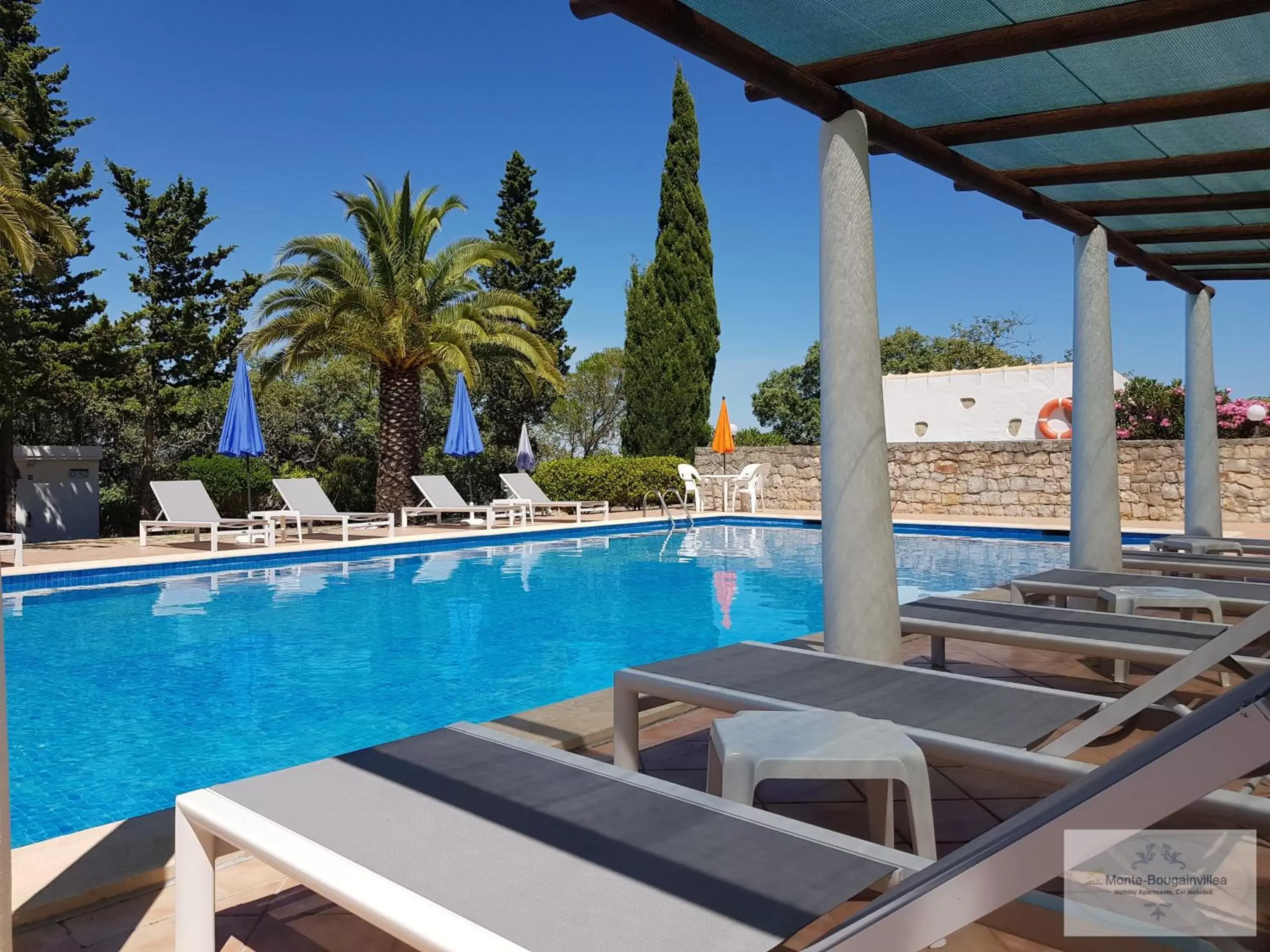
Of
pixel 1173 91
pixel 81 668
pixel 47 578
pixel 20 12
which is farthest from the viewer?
pixel 20 12

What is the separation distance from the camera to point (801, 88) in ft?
12.2

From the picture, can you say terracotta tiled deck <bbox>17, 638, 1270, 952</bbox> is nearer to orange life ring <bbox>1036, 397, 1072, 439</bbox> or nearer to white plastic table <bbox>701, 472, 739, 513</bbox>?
white plastic table <bbox>701, 472, 739, 513</bbox>

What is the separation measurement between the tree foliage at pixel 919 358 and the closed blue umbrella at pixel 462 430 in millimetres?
27228

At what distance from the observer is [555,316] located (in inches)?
1004

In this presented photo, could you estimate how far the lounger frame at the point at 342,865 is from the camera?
1.39 meters

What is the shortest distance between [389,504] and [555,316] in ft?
36.6

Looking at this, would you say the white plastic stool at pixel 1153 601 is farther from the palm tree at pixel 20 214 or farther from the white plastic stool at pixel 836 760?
the palm tree at pixel 20 214

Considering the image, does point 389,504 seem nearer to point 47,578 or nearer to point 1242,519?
point 47,578

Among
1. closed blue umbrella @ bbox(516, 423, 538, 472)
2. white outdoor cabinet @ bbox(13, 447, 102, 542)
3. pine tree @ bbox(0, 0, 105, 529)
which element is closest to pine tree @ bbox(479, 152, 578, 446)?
closed blue umbrella @ bbox(516, 423, 538, 472)

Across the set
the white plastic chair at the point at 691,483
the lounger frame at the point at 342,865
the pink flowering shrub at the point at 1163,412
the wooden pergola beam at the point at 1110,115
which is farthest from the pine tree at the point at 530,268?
the lounger frame at the point at 342,865

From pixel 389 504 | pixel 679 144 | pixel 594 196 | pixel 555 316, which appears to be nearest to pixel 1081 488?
pixel 389 504

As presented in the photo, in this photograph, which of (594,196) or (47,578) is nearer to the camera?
(47,578)

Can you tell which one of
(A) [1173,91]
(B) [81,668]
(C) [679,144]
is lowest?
(B) [81,668]

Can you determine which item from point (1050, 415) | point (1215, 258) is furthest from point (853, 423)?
point (1050, 415)
